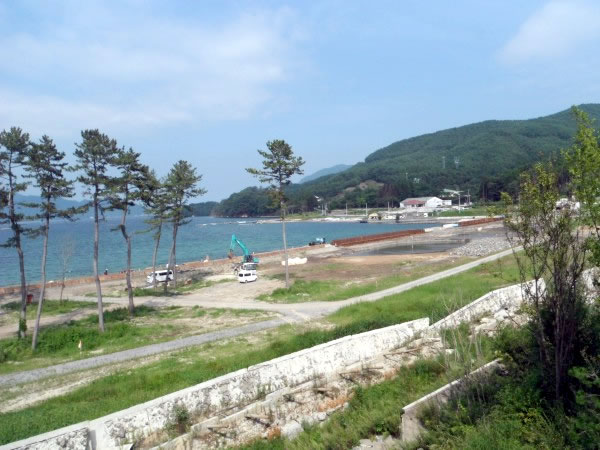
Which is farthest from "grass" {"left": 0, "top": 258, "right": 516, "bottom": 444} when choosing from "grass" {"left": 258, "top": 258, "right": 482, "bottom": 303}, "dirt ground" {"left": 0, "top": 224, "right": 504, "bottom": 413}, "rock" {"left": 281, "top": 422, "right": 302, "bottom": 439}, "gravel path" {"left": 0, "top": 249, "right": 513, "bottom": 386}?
"grass" {"left": 258, "top": 258, "right": 482, "bottom": 303}

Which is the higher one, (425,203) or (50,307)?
(425,203)

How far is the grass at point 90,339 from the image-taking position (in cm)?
1838

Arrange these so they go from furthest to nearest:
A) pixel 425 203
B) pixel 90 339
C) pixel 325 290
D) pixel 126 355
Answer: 1. pixel 425 203
2. pixel 325 290
3. pixel 90 339
4. pixel 126 355

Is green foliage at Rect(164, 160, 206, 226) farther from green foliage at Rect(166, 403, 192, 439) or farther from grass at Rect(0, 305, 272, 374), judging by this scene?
green foliage at Rect(166, 403, 192, 439)

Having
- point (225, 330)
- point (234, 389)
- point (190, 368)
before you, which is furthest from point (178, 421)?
point (225, 330)

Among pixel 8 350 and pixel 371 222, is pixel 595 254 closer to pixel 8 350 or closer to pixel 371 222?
pixel 8 350

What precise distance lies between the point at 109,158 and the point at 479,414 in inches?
773

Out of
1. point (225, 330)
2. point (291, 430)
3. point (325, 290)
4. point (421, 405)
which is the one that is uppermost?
point (421, 405)

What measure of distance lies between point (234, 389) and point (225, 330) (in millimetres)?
10051

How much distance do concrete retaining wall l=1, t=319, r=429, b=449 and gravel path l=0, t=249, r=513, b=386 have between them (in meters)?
7.31

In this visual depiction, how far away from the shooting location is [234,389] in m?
10.9

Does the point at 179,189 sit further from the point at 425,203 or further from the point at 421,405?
the point at 425,203

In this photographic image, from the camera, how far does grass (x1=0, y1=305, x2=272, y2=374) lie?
60.3 ft

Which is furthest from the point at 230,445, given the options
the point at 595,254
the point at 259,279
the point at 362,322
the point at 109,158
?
the point at 259,279
